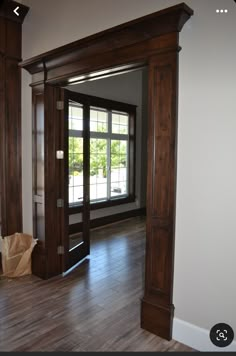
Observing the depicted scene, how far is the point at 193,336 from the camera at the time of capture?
2.19 m

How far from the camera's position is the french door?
3494 millimetres

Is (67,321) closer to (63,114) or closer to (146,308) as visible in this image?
(146,308)

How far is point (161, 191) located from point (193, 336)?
115cm

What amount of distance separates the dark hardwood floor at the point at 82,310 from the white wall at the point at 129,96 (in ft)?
6.90

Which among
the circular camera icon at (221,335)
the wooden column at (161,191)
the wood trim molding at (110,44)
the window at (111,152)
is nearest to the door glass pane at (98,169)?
the window at (111,152)

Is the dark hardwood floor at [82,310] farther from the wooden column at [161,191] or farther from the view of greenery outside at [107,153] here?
the view of greenery outside at [107,153]

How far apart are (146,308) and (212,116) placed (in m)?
1.66

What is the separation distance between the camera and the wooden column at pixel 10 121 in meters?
3.46

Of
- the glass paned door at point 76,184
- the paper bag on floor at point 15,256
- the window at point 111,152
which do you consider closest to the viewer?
the paper bag on floor at point 15,256

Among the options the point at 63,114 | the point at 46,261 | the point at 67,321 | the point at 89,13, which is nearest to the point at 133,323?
the point at 67,321

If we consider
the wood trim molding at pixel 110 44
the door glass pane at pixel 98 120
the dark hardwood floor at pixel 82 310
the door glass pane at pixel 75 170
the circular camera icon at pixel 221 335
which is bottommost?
the dark hardwood floor at pixel 82 310

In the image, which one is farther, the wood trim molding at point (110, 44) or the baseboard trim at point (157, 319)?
the baseboard trim at point (157, 319)

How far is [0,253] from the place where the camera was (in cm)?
366

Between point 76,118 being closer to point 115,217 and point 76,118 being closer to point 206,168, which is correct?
point 206,168
